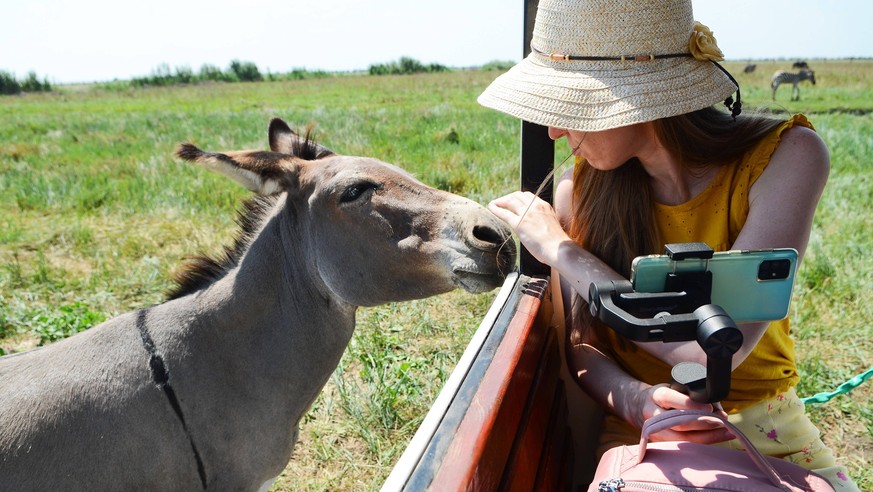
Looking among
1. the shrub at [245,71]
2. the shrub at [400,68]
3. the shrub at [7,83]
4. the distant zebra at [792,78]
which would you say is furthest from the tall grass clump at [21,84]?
the distant zebra at [792,78]

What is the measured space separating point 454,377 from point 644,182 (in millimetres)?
1011

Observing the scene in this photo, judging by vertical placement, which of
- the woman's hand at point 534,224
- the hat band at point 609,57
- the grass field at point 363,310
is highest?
the hat band at point 609,57

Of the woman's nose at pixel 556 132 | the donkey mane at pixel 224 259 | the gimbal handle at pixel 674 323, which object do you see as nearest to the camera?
the gimbal handle at pixel 674 323

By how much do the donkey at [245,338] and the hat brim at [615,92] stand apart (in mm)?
547

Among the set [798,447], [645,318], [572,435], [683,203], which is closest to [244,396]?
[572,435]

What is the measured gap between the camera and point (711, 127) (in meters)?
1.89

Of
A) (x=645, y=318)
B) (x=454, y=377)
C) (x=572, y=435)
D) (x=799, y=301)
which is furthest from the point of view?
(x=799, y=301)

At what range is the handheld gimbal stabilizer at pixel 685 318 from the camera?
3.49 ft

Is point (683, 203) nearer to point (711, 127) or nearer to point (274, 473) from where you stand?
point (711, 127)

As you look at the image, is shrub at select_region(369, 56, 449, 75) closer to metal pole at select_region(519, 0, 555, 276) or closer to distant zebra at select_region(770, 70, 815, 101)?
distant zebra at select_region(770, 70, 815, 101)

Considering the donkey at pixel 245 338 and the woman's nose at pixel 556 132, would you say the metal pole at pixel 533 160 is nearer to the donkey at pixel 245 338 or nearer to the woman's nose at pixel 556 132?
the donkey at pixel 245 338

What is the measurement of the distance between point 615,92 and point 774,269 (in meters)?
0.63

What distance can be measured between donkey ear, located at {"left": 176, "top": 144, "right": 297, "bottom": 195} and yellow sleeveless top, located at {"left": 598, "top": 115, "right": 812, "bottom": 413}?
4.92 feet

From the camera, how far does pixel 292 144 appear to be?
273cm
